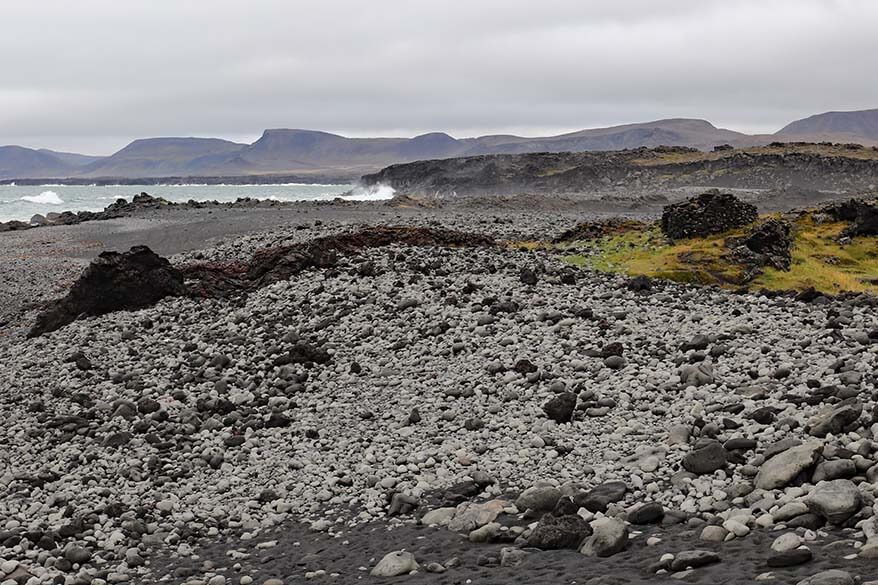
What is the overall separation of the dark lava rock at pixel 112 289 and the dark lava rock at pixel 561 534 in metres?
15.3

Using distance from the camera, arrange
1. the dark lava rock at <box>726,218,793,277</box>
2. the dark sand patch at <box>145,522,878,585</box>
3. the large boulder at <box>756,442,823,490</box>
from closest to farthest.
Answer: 1. the dark sand patch at <box>145,522,878,585</box>
2. the large boulder at <box>756,442,823,490</box>
3. the dark lava rock at <box>726,218,793,277</box>

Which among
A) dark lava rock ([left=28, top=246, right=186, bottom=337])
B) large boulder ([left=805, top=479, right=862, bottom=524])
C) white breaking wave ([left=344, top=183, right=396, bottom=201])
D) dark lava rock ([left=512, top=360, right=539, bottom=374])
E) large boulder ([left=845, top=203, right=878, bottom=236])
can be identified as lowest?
large boulder ([left=805, top=479, right=862, bottom=524])

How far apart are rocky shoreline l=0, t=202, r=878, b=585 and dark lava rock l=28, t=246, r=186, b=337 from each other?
1.51m

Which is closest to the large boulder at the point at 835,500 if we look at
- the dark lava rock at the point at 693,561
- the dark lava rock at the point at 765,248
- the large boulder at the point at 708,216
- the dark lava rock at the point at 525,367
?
the dark lava rock at the point at 693,561

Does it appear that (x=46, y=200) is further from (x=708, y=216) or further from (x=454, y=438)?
(x=454, y=438)

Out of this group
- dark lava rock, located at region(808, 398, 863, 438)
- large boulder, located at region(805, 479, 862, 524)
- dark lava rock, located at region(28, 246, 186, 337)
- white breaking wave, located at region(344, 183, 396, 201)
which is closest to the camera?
large boulder, located at region(805, 479, 862, 524)

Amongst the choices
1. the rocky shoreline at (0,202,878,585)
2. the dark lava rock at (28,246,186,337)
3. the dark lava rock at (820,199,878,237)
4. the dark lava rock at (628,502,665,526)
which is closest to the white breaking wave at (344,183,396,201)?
the dark lava rock at (820,199,878,237)

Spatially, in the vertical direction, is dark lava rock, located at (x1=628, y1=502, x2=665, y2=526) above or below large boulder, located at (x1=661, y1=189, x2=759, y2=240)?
below

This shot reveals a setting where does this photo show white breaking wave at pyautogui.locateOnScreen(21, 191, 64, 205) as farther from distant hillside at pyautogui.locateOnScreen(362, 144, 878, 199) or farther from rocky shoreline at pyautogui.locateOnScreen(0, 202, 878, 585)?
rocky shoreline at pyautogui.locateOnScreen(0, 202, 878, 585)

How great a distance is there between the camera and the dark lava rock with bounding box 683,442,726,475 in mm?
9273

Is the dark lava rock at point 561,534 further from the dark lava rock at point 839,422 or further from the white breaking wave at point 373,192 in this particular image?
the white breaking wave at point 373,192

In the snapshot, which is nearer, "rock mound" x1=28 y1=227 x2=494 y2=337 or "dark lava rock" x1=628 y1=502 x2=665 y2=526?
"dark lava rock" x1=628 y1=502 x2=665 y2=526

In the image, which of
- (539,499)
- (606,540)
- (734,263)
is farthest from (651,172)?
(606,540)

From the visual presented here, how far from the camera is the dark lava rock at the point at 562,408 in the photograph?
→ 11.9m
